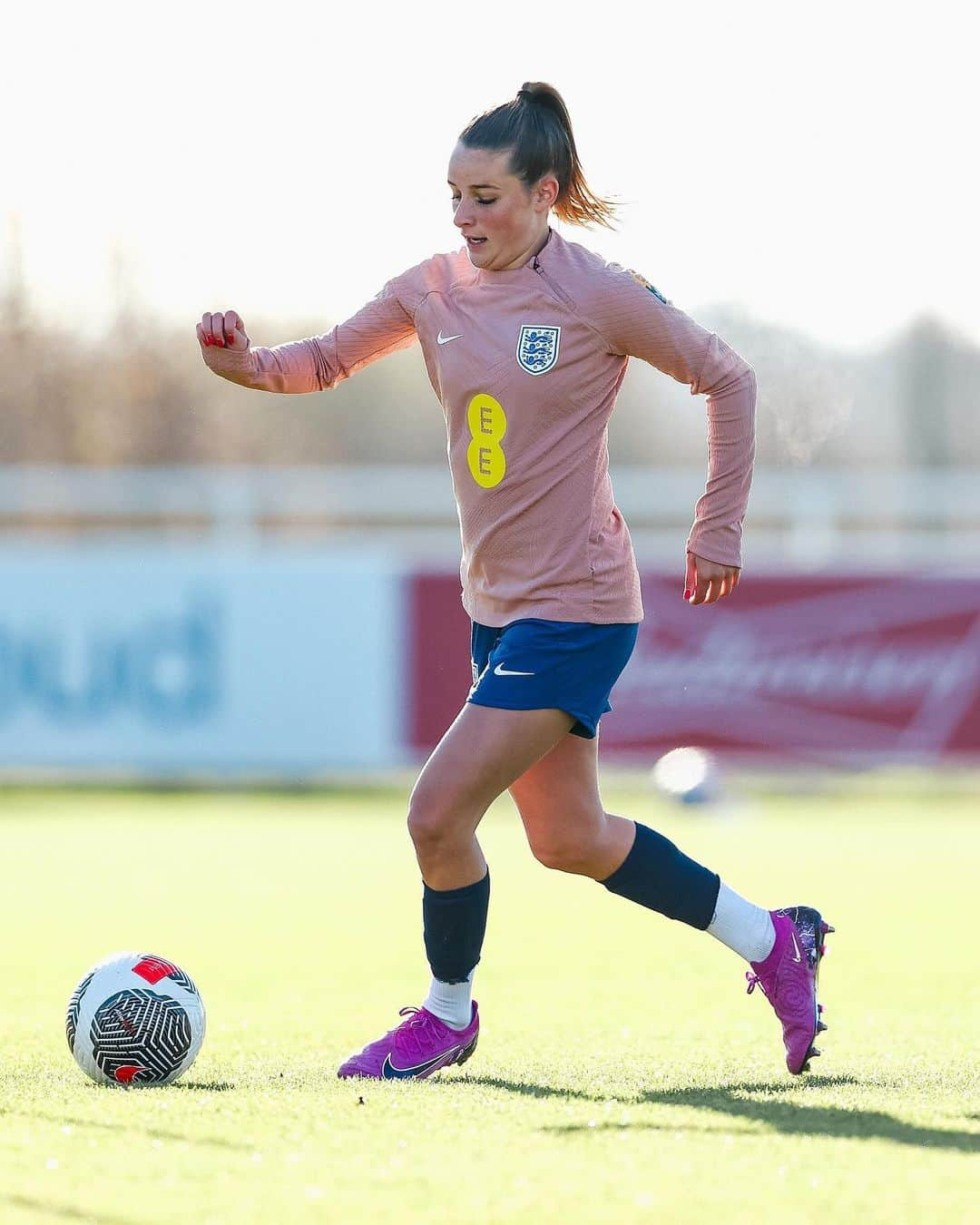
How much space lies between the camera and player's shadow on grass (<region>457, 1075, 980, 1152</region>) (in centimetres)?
394

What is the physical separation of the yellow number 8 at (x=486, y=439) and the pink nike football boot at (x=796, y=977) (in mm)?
1289

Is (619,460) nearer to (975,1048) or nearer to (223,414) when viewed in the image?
(223,414)

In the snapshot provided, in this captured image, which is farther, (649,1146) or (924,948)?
(924,948)

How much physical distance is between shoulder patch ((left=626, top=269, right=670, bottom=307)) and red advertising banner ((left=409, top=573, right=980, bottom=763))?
427 inches

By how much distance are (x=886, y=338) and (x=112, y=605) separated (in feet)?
44.0

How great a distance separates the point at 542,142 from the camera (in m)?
4.72

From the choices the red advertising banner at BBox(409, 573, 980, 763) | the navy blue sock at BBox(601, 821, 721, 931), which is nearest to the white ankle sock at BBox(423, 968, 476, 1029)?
the navy blue sock at BBox(601, 821, 721, 931)

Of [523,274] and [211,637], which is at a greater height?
[523,274]

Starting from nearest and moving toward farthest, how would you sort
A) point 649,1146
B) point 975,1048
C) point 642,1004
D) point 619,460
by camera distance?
point 649,1146
point 975,1048
point 642,1004
point 619,460

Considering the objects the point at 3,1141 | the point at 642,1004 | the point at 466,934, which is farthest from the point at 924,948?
the point at 3,1141

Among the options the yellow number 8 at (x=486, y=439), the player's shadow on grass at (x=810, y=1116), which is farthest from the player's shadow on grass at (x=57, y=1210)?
the yellow number 8 at (x=486, y=439)

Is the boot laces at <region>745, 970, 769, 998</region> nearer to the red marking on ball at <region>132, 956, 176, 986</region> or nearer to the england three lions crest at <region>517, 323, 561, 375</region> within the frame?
the red marking on ball at <region>132, 956, 176, 986</region>

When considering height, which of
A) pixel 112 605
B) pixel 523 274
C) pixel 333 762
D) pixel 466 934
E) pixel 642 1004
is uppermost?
pixel 523 274

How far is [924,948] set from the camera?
7.93 meters
